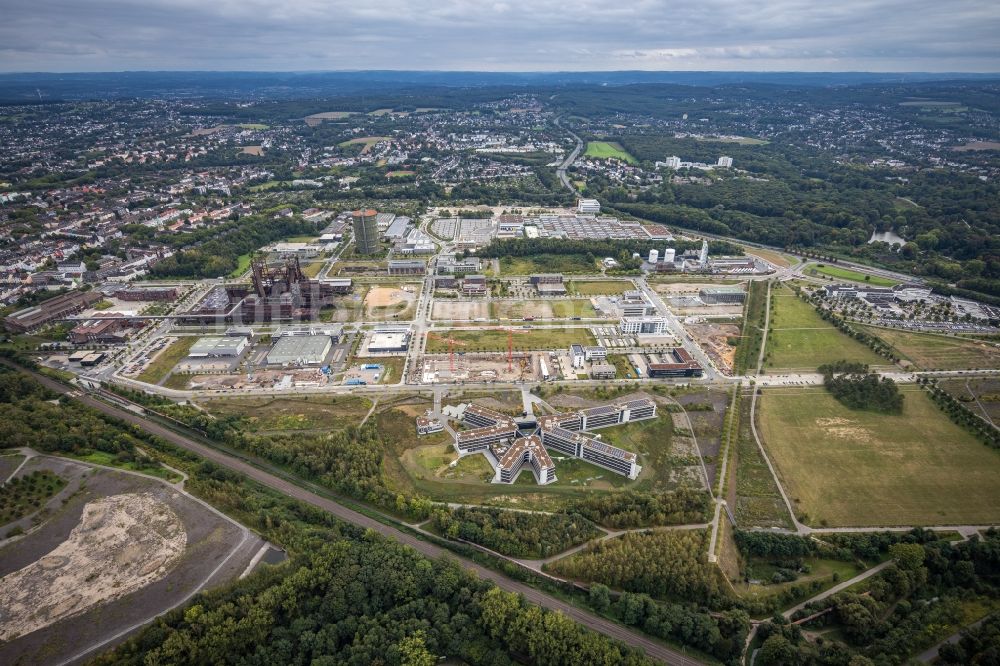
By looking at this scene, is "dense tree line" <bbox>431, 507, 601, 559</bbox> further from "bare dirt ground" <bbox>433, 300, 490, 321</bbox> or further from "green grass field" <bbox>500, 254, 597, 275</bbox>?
"green grass field" <bbox>500, 254, 597, 275</bbox>

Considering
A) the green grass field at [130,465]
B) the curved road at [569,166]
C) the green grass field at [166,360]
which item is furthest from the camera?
the curved road at [569,166]

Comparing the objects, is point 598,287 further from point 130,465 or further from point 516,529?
point 130,465

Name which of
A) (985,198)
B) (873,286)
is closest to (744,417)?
(873,286)

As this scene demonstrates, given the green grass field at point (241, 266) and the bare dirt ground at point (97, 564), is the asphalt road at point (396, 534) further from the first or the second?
the green grass field at point (241, 266)

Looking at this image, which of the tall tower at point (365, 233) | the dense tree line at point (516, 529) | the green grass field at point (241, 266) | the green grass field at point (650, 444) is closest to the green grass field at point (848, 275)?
the green grass field at point (650, 444)

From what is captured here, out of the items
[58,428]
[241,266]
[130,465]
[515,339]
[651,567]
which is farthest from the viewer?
[241,266]

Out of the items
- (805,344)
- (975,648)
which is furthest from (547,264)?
(975,648)

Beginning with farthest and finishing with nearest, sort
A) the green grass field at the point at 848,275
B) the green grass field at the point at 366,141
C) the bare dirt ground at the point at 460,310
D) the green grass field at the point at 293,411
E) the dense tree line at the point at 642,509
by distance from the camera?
the green grass field at the point at 366,141 < the green grass field at the point at 848,275 < the bare dirt ground at the point at 460,310 < the green grass field at the point at 293,411 < the dense tree line at the point at 642,509
